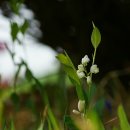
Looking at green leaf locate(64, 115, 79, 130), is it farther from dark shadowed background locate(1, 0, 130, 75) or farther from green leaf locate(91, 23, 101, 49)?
dark shadowed background locate(1, 0, 130, 75)

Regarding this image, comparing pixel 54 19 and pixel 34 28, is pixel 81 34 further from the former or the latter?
pixel 34 28

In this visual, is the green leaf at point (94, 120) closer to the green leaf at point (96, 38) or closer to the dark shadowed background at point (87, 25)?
the green leaf at point (96, 38)

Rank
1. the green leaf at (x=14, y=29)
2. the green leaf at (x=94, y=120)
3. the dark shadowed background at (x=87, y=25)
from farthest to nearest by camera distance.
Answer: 1. the dark shadowed background at (x=87, y=25)
2. the green leaf at (x=14, y=29)
3. the green leaf at (x=94, y=120)

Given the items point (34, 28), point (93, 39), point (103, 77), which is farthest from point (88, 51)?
point (93, 39)

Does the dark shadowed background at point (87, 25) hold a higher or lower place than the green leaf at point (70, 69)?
higher

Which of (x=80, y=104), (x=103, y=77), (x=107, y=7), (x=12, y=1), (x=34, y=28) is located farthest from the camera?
(x=34, y=28)

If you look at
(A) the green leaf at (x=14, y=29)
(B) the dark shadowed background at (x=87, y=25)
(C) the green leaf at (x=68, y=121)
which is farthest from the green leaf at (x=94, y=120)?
(B) the dark shadowed background at (x=87, y=25)

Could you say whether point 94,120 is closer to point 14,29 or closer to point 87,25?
point 14,29

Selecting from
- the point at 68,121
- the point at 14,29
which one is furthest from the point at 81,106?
the point at 14,29

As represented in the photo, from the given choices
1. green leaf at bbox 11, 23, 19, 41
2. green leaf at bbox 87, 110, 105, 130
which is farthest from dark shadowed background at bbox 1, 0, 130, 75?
green leaf at bbox 87, 110, 105, 130

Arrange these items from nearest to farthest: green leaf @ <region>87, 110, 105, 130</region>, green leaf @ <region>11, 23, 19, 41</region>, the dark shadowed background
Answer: green leaf @ <region>87, 110, 105, 130</region>
green leaf @ <region>11, 23, 19, 41</region>
the dark shadowed background

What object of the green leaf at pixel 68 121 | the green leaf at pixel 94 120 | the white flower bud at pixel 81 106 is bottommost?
the green leaf at pixel 94 120
